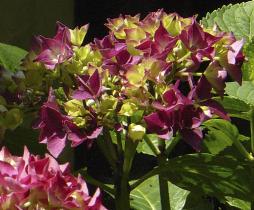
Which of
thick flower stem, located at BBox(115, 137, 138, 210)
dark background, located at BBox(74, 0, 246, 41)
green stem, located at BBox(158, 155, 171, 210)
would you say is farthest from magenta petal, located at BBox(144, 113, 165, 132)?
dark background, located at BBox(74, 0, 246, 41)

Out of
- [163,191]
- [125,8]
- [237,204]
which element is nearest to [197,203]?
[237,204]

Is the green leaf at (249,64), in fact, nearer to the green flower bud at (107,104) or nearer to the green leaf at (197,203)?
the green leaf at (197,203)

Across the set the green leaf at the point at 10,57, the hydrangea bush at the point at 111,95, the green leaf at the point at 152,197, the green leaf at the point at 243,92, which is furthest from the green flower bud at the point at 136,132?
the green leaf at the point at 152,197

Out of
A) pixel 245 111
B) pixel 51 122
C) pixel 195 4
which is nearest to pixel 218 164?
pixel 245 111

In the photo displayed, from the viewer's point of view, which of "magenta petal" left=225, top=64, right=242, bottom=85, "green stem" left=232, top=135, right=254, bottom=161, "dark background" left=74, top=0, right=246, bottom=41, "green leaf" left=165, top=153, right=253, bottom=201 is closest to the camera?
"magenta petal" left=225, top=64, right=242, bottom=85

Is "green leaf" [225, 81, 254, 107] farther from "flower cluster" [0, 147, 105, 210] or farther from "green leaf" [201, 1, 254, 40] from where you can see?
"flower cluster" [0, 147, 105, 210]

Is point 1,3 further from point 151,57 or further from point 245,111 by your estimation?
point 151,57
